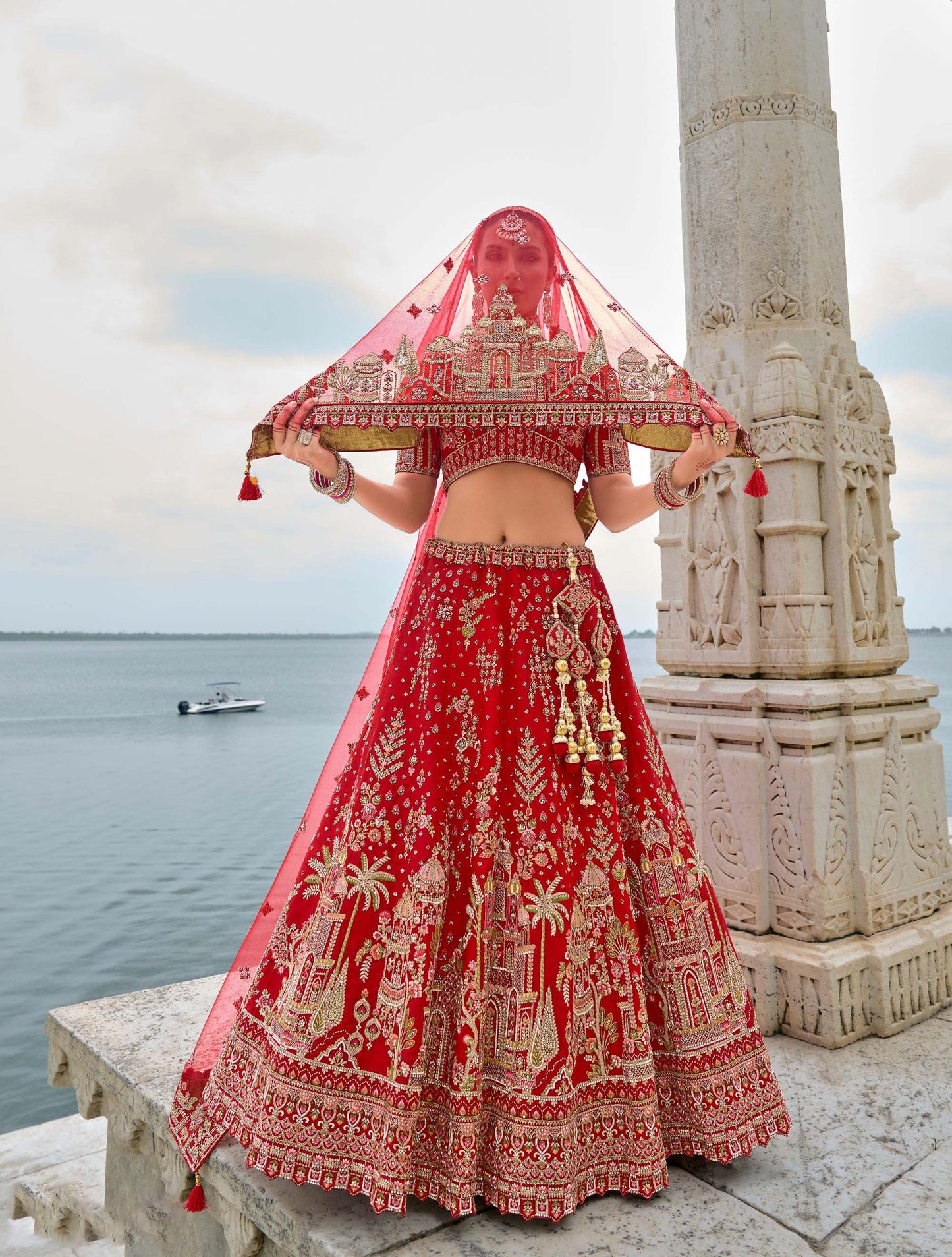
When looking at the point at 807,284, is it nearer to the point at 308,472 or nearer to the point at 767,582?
the point at 767,582

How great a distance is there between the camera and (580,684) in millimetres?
1859

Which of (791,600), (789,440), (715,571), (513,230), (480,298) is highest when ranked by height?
(513,230)

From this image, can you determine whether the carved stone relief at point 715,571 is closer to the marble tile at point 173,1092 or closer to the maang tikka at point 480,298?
the maang tikka at point 480,298

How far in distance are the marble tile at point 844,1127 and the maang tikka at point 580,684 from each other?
2.95ft

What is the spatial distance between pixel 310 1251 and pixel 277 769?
27489 millimetres

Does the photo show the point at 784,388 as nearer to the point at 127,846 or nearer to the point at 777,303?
the point at 777,303

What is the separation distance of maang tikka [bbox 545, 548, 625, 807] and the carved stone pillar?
3.43ft

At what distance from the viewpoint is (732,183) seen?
289cm

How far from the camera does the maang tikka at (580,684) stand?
1.81m

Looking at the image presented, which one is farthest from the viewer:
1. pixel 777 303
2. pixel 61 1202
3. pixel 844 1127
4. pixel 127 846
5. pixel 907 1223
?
pixel 127 846

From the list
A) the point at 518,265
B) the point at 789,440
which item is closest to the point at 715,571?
the point at 789,440

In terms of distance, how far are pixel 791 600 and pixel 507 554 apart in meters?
1.27

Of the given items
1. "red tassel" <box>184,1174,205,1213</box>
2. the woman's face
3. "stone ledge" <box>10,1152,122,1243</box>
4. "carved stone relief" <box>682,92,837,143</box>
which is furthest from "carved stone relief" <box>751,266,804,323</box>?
"stone ledge" <box>10,1152,122,1243</box>

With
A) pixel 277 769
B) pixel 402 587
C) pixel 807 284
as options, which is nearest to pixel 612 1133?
pixel 402 587
